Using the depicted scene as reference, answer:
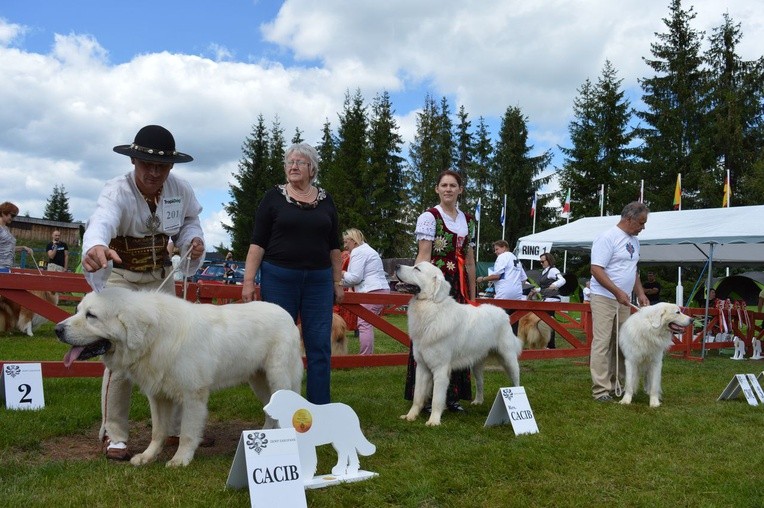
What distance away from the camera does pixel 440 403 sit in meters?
5.39

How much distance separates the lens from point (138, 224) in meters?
3.93

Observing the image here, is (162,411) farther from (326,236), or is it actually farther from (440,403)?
(440,403)

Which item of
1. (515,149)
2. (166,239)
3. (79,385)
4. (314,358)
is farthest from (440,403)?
(515,149)

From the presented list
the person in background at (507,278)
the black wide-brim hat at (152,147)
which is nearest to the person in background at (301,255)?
the black wide-brim hat at (152,147)

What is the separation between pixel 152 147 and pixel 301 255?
1.31 metres

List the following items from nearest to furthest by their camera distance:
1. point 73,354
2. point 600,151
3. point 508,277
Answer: point 73,354, point 508,277, point 600,151

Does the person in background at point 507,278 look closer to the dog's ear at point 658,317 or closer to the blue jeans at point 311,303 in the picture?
the dog's ear at point 658,317

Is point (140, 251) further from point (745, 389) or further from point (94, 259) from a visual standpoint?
point (745, 389)

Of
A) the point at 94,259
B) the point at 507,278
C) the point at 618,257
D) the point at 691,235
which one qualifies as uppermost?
the point at 691,235

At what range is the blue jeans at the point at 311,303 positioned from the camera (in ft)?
14.9

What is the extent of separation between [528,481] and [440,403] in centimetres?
163

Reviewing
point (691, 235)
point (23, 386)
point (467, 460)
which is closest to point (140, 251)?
point (23, 386)

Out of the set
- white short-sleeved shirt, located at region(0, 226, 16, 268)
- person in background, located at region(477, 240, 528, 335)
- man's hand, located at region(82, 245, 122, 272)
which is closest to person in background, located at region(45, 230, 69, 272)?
white short-sleeved shirt, located at region(0, 226, 16, 268)

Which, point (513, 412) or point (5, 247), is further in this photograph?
point (5, 247)
